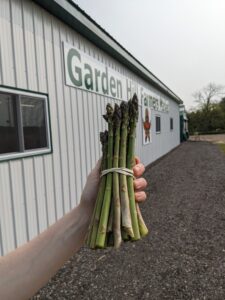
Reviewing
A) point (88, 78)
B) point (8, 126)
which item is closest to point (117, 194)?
point (8, 126)

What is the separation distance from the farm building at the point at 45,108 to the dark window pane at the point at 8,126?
0.01 meters

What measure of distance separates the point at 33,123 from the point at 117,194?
317 cm

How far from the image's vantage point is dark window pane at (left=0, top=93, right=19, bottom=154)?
340 cm

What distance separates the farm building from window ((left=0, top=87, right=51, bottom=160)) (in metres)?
0.01

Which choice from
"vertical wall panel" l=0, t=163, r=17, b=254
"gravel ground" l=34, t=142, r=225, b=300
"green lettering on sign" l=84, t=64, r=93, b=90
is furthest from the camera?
"green lettering on sign" l=84, t=64, r=93, b=90

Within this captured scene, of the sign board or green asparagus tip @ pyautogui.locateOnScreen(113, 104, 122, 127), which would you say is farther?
the sign board

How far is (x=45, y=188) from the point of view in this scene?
4.21m

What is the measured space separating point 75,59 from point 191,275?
4.10 meters

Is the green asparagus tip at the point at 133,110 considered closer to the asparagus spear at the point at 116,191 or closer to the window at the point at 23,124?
the asparagus spear at the point at 116,191

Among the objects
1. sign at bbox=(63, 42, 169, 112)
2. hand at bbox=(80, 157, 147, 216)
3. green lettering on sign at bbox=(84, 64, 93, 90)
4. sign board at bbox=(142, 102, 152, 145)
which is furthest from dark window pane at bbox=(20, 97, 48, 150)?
sign board at bbox=(142, 102, 152, 145)

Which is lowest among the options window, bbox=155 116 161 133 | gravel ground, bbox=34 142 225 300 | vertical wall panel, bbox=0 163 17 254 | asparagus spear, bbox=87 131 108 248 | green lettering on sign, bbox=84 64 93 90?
gravel ground, bbox=34 142 225 300

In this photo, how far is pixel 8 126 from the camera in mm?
3523

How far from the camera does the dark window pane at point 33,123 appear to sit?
3830mm

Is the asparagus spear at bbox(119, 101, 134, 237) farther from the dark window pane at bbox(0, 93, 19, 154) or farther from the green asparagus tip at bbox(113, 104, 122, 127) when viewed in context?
the dark window pane at bbox(0, 93, 19, 154)
